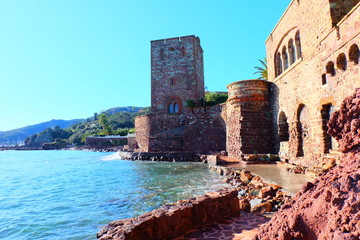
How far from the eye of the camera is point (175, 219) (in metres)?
3.55

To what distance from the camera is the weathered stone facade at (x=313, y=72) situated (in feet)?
21.1

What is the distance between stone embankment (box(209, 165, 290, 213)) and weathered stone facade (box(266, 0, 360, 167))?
2206mm

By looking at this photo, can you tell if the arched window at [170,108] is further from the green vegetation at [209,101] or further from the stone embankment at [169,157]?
the stone embankment at [169,157]

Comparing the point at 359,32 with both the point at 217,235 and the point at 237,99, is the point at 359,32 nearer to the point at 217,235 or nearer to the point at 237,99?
the point at 217,235

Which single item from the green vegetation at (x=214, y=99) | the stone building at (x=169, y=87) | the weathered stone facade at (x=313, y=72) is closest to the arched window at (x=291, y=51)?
the weathered stone facade at (x=313, y=72)

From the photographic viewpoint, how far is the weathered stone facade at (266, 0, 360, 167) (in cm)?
643

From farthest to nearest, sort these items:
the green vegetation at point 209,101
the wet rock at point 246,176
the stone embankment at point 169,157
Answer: the green vegetation at point 209,101, the stone embankment at point 169,157, the wet rock at point 246,176

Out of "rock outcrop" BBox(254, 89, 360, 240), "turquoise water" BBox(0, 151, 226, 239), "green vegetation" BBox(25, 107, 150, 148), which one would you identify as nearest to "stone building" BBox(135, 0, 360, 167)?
"turquoise water" BBox(0, 151, 226, 239)

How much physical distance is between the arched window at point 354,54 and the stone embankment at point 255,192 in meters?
3.76

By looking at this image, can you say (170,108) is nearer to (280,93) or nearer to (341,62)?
(280,93)

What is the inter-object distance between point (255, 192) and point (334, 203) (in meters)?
5.42

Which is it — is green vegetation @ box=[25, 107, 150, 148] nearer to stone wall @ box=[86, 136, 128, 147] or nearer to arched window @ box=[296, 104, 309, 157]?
stone wall @ box=[86, 136, 128, 147]

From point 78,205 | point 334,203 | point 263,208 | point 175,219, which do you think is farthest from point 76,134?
point 334,203

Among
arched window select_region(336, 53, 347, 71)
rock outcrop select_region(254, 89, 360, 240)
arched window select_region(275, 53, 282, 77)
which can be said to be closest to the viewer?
rock outcrop select_region(254, 89, 360, 240)
